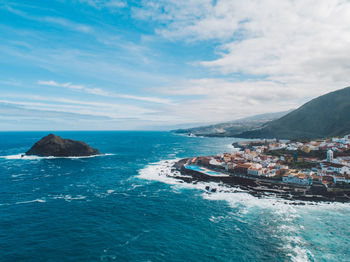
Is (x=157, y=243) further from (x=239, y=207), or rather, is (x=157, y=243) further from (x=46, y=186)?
(x=46, y=186)

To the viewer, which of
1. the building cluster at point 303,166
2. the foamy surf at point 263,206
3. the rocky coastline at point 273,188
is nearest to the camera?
the foamy surf at point 263,206

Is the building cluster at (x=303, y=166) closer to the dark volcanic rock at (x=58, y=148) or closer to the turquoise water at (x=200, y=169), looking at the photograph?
the turquoise water at (x=200, y=169)

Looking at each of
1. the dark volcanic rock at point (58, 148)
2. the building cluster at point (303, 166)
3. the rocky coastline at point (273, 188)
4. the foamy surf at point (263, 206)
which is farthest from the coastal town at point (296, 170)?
the dark volcanic rock at point (58, 148)

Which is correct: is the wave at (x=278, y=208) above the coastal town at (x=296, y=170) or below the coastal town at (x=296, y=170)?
below

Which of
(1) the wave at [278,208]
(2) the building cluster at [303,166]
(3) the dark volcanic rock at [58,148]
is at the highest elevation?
(3) the dark volcanic rock at [58,148]

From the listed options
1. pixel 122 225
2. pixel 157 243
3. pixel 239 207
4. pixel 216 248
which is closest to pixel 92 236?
pixel 122 225

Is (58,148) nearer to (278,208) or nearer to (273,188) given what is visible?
(273,188)

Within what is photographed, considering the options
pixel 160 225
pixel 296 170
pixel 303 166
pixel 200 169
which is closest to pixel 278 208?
pixel 160 225
